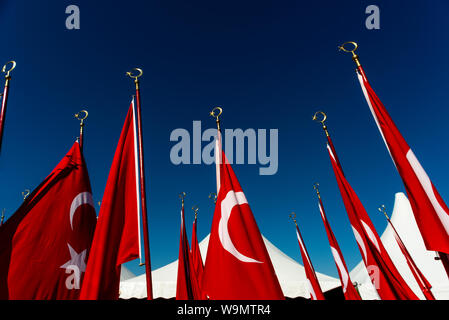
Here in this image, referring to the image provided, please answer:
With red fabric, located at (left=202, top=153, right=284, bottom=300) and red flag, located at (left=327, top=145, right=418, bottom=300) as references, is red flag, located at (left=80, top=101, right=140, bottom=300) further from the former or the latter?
red flag, located at (left=327, top=145, right=418, bottom=300)

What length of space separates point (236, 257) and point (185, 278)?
5005mm

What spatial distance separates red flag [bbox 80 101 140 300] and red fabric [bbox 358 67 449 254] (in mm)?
3772

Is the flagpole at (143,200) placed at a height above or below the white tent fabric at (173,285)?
above

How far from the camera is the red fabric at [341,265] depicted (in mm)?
6254

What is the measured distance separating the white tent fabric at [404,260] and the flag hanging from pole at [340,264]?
8624 millimetres

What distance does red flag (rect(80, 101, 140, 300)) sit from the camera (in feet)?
10.1

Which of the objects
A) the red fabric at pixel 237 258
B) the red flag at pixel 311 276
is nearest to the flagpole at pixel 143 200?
the red fabric at pixel 237 258

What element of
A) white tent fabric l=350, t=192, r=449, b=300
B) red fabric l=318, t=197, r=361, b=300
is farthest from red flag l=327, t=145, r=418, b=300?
white tent fabric l=350, t=192, r=449, b=300

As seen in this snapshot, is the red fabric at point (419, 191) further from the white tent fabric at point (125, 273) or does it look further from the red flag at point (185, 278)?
the white tent fabric at point (125, 273)

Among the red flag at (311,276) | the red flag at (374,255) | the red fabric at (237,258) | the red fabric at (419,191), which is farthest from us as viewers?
the red flag at (311,276)

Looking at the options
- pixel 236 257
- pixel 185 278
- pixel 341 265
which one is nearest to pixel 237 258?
pixel 236 257
